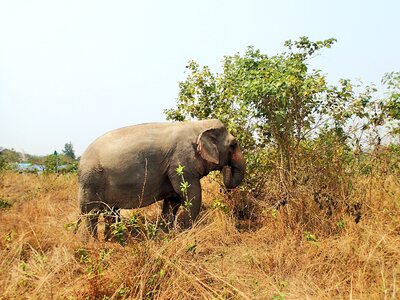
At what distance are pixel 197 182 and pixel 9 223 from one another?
2.90 meters

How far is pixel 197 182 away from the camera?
6.43 metres

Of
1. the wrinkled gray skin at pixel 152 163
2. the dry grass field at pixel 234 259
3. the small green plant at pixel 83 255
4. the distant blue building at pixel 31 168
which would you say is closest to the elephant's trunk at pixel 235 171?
the wrinkled gray skin at pixel 152 163

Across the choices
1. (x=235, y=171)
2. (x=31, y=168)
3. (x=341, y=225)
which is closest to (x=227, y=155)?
(x=235, y=171)

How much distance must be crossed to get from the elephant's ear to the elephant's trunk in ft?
1.38

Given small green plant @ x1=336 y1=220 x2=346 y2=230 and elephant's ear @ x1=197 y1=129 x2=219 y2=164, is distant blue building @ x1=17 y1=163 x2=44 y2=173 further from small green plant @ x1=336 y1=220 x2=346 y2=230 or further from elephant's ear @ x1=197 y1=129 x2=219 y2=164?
small green plant @ x1=336 y1=220 x2=346 y2=230

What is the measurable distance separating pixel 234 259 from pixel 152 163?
2.20 metres

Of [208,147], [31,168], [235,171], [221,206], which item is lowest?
[221,206]

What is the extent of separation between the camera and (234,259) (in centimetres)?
470

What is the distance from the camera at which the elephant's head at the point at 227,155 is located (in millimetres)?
6670

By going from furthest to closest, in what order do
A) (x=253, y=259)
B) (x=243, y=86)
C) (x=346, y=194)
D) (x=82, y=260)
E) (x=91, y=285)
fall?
1. (x=243, y=86)
2. (x=346, y=194)
3. (x=253, y=259)
4. (x=82, y=260)
5. (x=91, y=285)

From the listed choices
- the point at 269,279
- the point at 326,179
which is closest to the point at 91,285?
the point at 269,279

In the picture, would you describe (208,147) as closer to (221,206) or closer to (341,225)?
(221,206)

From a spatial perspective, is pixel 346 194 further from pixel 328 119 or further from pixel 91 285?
pixel 91 285

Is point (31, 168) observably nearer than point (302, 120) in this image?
No
